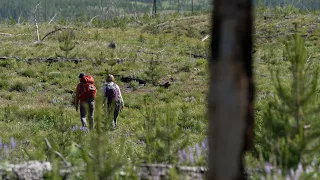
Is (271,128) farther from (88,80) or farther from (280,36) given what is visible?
(280,36)

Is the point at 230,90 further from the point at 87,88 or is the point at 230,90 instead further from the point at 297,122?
A: the point at 87,88


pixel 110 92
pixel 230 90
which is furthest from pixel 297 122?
pixel 110 92

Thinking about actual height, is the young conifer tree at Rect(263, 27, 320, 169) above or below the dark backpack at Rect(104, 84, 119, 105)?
above

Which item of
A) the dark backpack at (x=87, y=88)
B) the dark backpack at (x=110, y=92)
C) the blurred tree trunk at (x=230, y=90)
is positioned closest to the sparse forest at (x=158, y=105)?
the blurred tree trunk at (x=230, y=90)

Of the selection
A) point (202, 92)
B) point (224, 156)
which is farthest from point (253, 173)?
point (202, 92)

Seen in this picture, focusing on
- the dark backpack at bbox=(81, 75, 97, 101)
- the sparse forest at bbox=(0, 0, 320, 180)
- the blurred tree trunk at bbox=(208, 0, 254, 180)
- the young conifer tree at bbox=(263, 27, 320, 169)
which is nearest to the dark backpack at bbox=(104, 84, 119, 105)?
the dark backpack at bbox=(81, 75, 97, 101)

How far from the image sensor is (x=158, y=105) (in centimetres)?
1628

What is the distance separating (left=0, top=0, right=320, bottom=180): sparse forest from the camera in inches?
123

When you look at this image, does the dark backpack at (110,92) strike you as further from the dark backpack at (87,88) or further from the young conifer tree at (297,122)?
the young conifer tree at (297,122)

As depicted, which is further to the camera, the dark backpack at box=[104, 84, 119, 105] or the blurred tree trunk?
the dark backpack at box=[104, 84, 119, 105]

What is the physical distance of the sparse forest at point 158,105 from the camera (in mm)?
3131

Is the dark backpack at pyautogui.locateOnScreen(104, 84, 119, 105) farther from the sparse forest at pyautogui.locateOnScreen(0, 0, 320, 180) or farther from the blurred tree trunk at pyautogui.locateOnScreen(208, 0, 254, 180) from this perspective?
the blurred tree trunk at pyautogui.locateOnScreen(208, 0, 254, 180)

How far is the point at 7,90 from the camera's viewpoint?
1956cm

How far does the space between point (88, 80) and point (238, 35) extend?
11.1 meters
